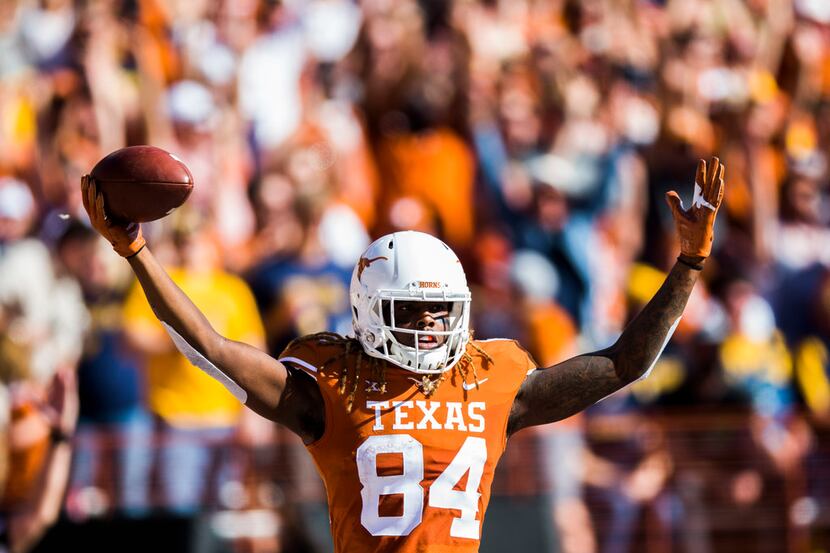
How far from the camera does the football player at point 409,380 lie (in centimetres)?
430

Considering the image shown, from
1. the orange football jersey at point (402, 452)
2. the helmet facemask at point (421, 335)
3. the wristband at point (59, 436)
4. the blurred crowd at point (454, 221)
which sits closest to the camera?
the orange football jersey at point (402, 452)

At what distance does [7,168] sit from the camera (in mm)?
9453

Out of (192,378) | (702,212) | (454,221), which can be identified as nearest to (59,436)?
(192,378)

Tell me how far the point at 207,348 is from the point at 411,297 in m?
0.71

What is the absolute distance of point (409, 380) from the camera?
4.52 m

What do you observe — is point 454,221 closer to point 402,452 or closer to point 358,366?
point 358,366

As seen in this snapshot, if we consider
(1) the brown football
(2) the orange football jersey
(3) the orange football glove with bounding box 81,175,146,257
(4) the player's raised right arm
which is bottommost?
(2) the orange football jersey

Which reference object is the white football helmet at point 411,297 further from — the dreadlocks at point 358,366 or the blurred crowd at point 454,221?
the blurred crowd at point 454,221

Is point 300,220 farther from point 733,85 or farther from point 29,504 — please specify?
point 733,85

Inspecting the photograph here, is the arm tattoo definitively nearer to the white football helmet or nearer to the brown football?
the white football helmet

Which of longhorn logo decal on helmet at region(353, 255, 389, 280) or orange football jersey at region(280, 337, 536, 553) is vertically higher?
longhorn logo decal on helmet at region(353, 255, 389, 280)

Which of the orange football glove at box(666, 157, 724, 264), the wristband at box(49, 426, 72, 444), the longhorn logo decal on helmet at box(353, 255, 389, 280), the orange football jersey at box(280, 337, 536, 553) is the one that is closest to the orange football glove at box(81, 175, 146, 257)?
the orange football jersey at box(280, 337, 536, 553)

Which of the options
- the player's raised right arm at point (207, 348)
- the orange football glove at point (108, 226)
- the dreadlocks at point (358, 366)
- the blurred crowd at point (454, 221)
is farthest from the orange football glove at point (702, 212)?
the blurred crowd at point (454, 221)

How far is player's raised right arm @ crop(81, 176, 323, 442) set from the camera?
13.9 feet
